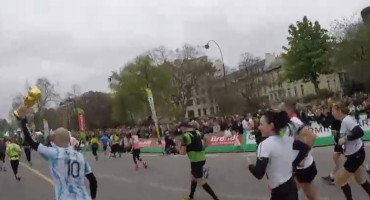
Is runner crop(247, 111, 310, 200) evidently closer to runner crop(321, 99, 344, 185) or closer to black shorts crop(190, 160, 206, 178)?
runner crop(321, 99, 344, 185)

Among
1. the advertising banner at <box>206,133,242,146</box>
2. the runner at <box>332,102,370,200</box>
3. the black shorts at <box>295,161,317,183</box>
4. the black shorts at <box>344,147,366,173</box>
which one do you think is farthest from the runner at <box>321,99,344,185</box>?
the advertising banner at <box>206,133,242,146</box>

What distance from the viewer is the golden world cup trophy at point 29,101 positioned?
4.29 m

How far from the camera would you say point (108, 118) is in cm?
10462

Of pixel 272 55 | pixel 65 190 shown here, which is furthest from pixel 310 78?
pixel 272 55

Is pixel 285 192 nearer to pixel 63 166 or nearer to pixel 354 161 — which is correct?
pixel 63 166

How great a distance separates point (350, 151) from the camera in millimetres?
7164

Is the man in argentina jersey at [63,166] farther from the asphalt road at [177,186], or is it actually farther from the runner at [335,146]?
the asphalt road at [177,186]

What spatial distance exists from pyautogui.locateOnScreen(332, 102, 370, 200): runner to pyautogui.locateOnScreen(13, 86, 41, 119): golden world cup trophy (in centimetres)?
446

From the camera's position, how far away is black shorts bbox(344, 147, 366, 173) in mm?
7023

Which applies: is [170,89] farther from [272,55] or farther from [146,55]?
[272,55]

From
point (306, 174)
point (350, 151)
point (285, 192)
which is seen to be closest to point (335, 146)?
point (350, 151)

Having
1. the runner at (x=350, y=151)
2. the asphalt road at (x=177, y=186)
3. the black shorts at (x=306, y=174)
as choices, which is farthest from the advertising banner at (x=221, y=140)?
the black shorts at (x=306, y=174)

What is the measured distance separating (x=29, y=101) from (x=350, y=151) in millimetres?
4771

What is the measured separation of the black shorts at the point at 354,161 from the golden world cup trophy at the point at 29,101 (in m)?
4.60
